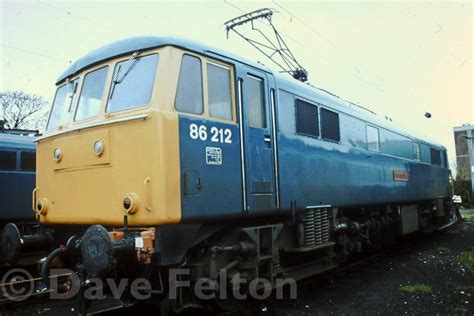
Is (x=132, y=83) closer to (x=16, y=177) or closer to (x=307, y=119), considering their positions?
(x=307, y=119)

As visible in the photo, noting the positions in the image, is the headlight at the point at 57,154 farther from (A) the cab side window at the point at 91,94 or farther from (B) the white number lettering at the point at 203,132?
(B) the white number lettering at the point at 203,132

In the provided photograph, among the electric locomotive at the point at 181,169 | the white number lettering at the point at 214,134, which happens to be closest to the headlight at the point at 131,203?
the electric locomotive at the point at 181,169

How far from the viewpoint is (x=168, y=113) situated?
4918 millimetres

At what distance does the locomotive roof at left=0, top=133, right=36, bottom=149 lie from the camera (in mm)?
11059

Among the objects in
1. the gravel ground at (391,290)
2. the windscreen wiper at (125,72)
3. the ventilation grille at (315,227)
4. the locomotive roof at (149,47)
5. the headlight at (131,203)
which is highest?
the locomotive roof at (149,47)

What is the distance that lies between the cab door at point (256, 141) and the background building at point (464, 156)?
108 feet

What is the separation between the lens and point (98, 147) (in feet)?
17.1

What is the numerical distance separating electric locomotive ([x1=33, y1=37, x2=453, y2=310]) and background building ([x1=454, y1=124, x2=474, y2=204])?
32.1 m

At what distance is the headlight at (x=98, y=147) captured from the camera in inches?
204

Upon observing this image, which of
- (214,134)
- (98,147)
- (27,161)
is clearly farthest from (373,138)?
(27,161)

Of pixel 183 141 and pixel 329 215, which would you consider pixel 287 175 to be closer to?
pixel 329 215

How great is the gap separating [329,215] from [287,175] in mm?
1608

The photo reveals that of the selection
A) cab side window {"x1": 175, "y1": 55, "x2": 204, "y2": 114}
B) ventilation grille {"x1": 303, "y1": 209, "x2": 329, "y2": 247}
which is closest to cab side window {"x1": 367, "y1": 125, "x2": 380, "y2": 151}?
ventilation grille {"x1": 303, "y1": 209, "x2": 329, "y2": 247}

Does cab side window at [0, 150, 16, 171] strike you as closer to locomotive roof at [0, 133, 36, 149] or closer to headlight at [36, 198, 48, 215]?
locomotive roof at [0, 133, 36, 149]
